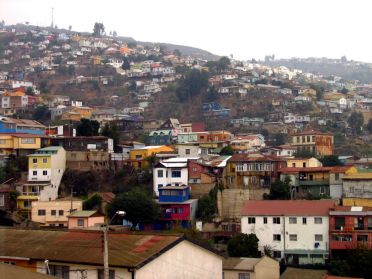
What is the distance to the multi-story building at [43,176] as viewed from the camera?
2869 centimetres

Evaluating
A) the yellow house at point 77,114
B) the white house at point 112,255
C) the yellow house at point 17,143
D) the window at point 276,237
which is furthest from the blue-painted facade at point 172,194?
the yellow house at point 77,114

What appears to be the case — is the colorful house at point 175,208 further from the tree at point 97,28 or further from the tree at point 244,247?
the tree at point 97,28

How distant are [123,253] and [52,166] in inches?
747

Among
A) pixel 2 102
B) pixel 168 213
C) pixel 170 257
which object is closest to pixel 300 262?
pixel 168 213

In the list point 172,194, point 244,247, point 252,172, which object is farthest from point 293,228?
point 252,172

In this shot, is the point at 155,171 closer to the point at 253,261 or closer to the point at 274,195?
the point at 274,195

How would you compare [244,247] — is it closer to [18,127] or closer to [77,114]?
[18,127]

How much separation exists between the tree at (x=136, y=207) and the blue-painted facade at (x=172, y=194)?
54.9 inches

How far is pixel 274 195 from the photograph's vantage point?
27.7 meters

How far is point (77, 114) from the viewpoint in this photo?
4978 cm

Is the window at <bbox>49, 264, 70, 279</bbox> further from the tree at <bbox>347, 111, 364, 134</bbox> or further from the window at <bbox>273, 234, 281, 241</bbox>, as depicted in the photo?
the tree at <bbox>347, 111, 364, 134</bbox>

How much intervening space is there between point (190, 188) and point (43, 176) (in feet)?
24.2

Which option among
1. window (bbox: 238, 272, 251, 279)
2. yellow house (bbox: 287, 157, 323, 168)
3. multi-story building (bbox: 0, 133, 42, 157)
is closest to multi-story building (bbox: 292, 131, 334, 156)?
yellow house (bbox: 287, 157, 323, 168)

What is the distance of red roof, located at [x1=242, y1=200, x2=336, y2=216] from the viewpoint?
23.7 meters
